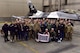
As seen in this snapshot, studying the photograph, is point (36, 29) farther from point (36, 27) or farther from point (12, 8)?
point (12, 8)

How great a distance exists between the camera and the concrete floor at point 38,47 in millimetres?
11680

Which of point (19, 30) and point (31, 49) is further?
point (19, 30)

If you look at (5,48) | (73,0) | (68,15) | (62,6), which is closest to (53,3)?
(62,6)

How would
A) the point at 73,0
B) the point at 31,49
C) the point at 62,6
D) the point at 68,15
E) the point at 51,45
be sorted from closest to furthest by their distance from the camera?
the point at 31,49 → the point at 51,45 → the point at 68,15 → the point at 73,0 → the point at 62,6

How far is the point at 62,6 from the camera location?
4006 cm

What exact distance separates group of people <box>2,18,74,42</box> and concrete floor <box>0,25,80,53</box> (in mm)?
563

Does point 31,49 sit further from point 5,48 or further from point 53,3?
point 53,3

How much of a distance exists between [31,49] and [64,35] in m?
3.54

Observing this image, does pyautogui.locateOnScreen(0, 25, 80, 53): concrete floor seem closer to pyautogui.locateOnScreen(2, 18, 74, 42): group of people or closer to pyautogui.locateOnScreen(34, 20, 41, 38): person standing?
pyautogui.locateOnScreen(2, 18, 74, 42): group of people

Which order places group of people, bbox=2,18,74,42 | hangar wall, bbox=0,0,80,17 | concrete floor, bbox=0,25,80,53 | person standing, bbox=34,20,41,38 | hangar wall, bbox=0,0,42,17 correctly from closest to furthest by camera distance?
concrete floor, bbox=0,25,80,53 < group of people, bbox=2,18,74,42 < person standing, bbox=34,20,41,38 < hangar wall, bbox=0,0,80,17 < hangar wall, bbox=0,0,42,17

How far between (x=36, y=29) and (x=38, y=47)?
1.89m

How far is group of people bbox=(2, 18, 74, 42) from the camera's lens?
13.8 m

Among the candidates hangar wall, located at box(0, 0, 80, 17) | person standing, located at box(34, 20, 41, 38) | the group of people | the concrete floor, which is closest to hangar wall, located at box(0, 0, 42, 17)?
hangar wall, located at box(0, 0, 80, 17)

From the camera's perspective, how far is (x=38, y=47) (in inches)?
497
